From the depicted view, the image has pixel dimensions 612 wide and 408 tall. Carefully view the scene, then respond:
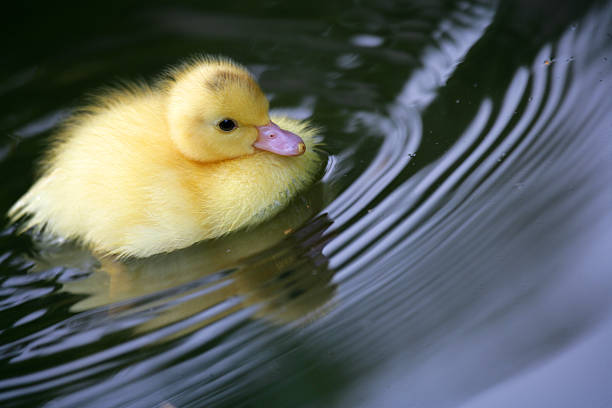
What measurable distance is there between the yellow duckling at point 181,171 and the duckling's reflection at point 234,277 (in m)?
0.04

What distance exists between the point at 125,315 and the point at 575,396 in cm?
82

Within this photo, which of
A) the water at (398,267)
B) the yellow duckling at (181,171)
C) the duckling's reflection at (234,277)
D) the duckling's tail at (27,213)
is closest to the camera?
the water at (398,267)

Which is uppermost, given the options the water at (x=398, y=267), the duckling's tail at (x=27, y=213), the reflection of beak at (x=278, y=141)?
the duckling's tail at (x=27, y=213)

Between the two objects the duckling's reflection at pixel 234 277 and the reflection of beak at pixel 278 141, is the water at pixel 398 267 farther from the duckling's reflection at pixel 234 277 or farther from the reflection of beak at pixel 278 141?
the reflection of beak at pixel 278 141

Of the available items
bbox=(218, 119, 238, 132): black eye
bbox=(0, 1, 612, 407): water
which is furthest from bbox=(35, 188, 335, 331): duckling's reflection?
bbox=(218, 119, 238, 132): black eye

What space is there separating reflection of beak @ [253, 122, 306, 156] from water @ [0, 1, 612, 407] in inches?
4.2

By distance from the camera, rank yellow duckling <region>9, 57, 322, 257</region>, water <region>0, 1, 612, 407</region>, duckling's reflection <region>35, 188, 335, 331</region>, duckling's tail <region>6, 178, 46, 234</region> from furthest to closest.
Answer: duckling's tail <region>6, 178, 46, 234</region>
yellow duckling <region>9, 57, 322, 257</region>
duckling's reflection <region>35, 188, 335, 331</region>
water <region>0, 1, 612, 407</region>

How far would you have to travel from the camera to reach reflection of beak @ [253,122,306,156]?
1.63m

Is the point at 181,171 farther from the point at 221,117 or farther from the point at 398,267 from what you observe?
the point at 398,267

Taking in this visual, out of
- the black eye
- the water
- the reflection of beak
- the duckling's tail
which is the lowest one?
the water

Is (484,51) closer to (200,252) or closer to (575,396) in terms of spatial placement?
(200,252)

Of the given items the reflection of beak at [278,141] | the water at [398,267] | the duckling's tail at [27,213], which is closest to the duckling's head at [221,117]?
the reflection of beak at [278,141]

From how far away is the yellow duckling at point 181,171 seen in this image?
1598 millimetres

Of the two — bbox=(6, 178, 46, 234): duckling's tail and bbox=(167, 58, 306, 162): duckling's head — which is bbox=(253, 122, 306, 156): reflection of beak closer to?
bbox=(167, 58, 306, 162): duckling's head
